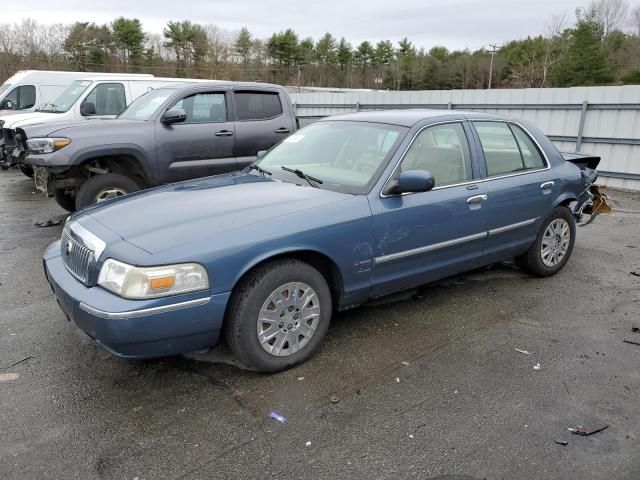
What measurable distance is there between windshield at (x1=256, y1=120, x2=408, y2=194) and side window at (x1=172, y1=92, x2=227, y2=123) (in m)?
2.84

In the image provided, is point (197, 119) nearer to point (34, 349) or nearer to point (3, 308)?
point (3, 308)

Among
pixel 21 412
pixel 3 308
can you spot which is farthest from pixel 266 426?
pixel 3 308

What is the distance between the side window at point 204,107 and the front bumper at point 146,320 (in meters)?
4.49

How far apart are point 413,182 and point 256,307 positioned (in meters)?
1.39

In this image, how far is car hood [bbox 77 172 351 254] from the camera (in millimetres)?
3041

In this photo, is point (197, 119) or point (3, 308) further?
point (197, 119)

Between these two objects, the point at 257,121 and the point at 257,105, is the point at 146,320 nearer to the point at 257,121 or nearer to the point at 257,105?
→ the point at 257,121

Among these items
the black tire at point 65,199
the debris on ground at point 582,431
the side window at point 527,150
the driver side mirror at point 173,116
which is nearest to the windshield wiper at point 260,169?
the side window at point 527,150

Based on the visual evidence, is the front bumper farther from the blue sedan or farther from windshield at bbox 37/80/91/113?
windshield at bbox 37/80/91/113

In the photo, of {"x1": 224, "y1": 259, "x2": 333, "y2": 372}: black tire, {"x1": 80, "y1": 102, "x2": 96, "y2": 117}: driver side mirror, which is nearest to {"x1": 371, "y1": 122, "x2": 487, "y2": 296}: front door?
{"x1": 224, "y1": 259, "x2": 333, "y2": 372}: black tire

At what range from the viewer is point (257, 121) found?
7652mm

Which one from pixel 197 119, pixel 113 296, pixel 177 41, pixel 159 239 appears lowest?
pixel 113 296

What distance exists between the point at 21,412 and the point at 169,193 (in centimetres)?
170

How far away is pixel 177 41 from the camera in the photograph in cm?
6638
